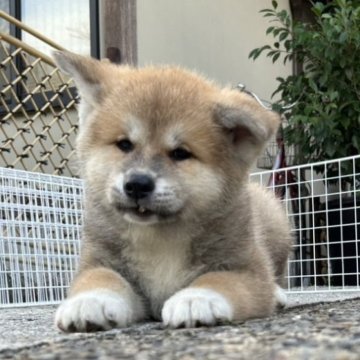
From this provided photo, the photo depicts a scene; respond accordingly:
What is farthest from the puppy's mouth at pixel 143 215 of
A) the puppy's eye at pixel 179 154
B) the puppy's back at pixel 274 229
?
the puppy's back at pixel 274 229

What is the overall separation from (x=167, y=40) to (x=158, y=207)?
11.2 ft

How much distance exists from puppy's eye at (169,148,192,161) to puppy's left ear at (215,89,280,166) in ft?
0.54

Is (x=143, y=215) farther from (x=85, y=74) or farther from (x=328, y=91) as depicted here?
(x=328, y=91)

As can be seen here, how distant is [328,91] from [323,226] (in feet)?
3.70

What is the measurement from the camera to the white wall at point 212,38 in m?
4.77

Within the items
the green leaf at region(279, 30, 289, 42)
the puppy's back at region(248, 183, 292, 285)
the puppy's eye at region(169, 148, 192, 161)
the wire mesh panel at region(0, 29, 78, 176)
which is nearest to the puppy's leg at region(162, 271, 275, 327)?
the puppy's eye at region(169, 148, 192, 161)

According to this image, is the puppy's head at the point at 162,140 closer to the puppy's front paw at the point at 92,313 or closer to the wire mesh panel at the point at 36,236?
the puppy's front paw at the point at 92,313

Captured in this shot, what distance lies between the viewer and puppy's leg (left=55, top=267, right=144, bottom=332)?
5.15 feet

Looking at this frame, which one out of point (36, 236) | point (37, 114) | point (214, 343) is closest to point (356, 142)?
point (37, 114)

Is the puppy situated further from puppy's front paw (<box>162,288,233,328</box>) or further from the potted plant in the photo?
the potted plant

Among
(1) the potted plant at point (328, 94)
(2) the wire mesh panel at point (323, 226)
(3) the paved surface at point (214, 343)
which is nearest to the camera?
(3) the paved surface at point (214, 343)

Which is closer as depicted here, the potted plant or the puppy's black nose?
the puppy's black nose

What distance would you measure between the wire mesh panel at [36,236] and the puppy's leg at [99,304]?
886 millimetres

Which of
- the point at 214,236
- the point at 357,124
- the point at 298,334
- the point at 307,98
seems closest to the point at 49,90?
the point at 307,98
